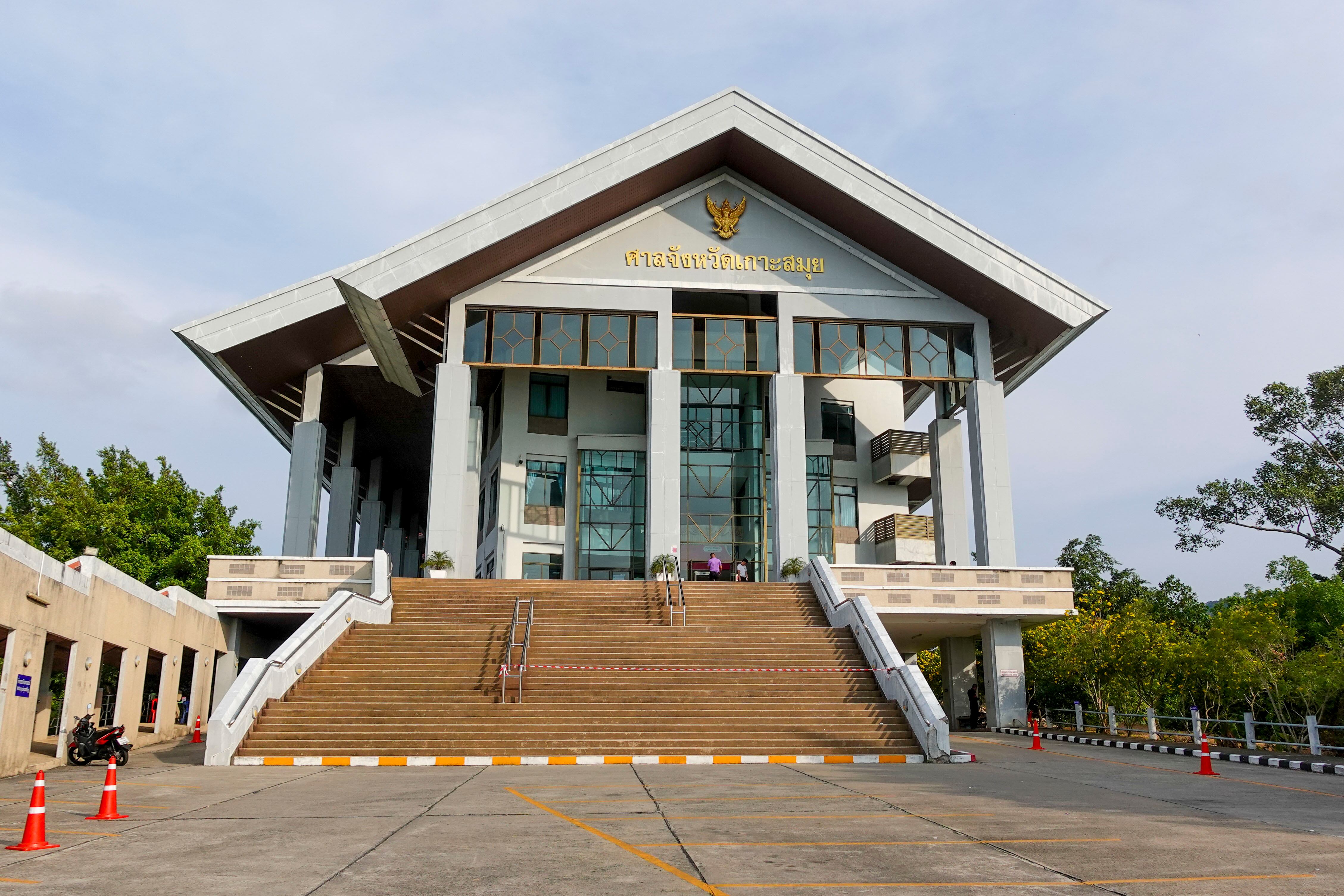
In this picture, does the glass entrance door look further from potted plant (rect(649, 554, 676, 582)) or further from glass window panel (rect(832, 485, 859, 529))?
potted plant (rect(649, 554, 676, 582))

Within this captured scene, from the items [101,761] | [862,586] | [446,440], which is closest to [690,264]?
[446,440]

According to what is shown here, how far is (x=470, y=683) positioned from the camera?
20281 mm

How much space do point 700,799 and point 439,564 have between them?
62.0ft

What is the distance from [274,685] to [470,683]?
3.52 meters

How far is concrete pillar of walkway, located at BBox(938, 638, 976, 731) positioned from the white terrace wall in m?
21.1

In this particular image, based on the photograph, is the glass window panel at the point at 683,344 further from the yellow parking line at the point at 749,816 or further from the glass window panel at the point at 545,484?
the yellow parking line at the point at 749,816

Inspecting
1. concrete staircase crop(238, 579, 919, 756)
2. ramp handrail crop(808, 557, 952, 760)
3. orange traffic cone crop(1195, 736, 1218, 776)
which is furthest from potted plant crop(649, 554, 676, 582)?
orange traffic cone crop(1195, 736, 1218, 776)

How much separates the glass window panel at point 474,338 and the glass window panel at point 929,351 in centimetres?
1316

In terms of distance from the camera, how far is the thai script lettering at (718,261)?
108 feet

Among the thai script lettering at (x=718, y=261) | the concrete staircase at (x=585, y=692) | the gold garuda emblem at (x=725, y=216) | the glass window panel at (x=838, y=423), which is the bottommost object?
the concrete staircase at (x=585, y=692)

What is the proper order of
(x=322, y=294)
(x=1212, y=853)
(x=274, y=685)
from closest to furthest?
1. (x=1212, y=853)
2. (x=274, y=685)
3. (x=322, y=294)

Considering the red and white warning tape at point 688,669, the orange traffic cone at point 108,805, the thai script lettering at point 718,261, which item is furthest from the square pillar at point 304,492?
the orange traffic cone at point 108,805

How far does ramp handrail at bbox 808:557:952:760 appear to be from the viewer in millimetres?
17797

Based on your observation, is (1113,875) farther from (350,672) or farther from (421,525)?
(421,525)
